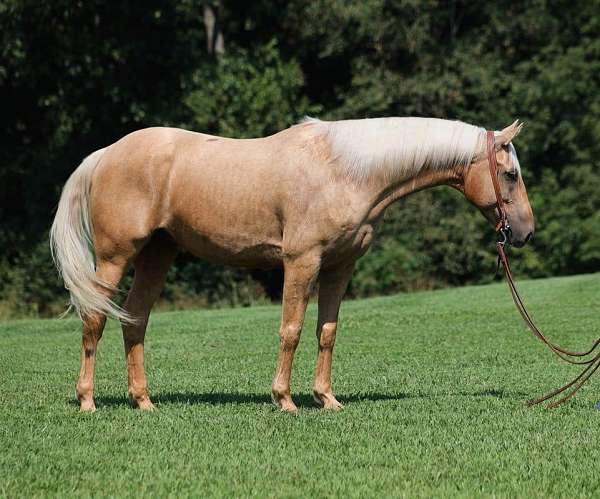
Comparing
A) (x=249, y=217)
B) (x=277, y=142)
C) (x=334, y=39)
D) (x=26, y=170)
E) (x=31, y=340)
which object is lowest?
(x=26, y=170)

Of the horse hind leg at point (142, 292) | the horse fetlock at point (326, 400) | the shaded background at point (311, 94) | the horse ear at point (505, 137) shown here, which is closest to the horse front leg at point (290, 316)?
the horse fetlock at point (326, 400)

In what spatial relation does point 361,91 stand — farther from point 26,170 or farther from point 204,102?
point 26,170

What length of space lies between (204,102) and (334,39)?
4321 millimetres

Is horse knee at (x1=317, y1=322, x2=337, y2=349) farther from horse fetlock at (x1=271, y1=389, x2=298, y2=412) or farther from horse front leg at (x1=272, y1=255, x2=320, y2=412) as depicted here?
horse fetlock at (x1=271, y1=389, x2=298, y2=412)

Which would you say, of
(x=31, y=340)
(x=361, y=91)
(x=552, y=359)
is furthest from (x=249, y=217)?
(x=361, y=91)

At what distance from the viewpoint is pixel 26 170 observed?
25.9 m

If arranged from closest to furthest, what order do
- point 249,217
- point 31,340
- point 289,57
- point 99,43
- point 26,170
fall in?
1. point 249,217
2. point 31,340
3. point 99,43
4. point 26,170
5. point 289,57

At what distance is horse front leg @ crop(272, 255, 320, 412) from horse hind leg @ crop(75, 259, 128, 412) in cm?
132

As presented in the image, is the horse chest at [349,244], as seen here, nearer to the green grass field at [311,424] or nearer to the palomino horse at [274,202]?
the palomino horse at [274,202]

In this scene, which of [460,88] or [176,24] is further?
[460,88]

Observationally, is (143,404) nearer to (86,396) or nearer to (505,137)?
(86,396)

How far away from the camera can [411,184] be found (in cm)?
791

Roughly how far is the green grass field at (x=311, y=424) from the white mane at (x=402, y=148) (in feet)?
5.80

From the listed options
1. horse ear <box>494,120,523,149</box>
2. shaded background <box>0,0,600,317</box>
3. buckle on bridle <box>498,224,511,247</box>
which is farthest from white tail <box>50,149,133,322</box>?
shaded background <box>0,0,600,317</box>
